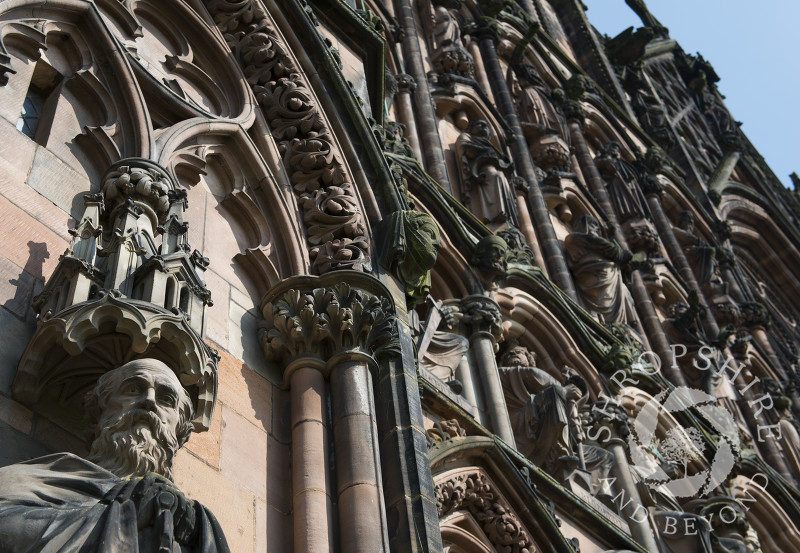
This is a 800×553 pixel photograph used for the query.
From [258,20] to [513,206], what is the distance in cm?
531

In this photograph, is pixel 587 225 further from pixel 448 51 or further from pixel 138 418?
pixel 138 418

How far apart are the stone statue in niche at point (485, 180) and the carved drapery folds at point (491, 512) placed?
16.4 ft

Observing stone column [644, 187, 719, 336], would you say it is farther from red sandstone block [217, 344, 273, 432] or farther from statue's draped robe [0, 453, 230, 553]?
statue's draped robe [0, 453, 230, 553]

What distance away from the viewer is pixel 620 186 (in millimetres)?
18891

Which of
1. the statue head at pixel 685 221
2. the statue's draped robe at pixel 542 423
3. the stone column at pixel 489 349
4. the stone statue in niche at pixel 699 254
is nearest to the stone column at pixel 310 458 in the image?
the stone column at pixel 489 349

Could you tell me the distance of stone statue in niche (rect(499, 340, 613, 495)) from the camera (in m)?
9.98

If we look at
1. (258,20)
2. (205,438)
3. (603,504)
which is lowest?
(205,438)

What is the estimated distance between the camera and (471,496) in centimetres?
852

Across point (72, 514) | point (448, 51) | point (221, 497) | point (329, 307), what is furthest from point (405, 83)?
point (72, 514)

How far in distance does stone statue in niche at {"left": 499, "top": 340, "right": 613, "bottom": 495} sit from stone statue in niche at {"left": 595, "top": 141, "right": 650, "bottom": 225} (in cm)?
765

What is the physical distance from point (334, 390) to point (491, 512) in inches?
91.4

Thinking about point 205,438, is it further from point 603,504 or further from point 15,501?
point 603,504

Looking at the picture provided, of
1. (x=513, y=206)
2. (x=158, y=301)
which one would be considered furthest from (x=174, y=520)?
(x=513, y=206)

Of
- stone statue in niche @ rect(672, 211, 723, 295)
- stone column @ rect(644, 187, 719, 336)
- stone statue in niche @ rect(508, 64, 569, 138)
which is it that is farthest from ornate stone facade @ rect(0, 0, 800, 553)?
stone statue in niche @ rect(672, 211, 723, 295)
